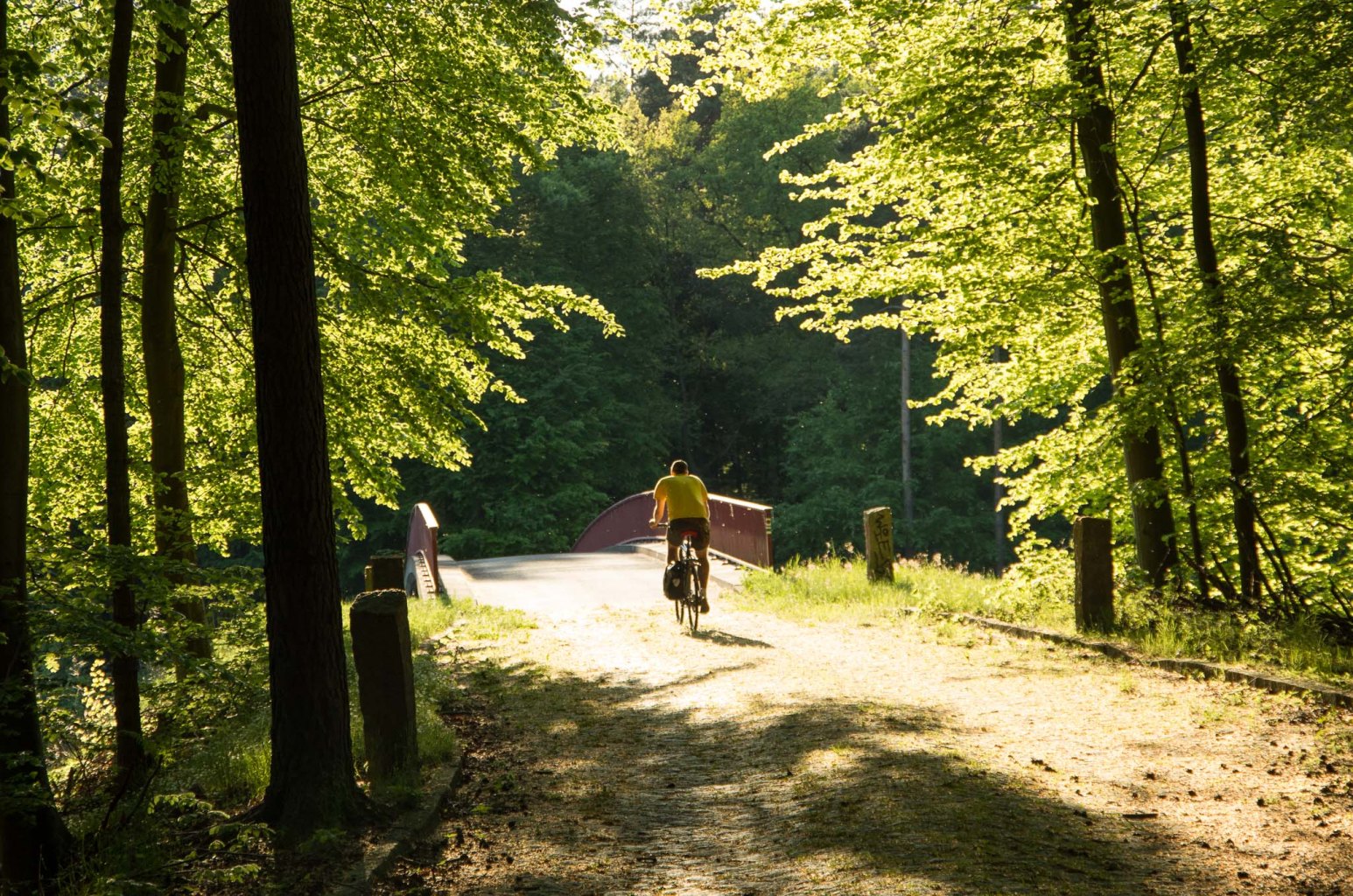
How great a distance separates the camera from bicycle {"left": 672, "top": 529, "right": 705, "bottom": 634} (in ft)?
42.5

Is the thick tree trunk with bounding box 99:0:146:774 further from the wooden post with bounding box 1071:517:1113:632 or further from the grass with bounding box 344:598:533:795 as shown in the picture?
the wooden post with bounding box 1071:517:1113:632

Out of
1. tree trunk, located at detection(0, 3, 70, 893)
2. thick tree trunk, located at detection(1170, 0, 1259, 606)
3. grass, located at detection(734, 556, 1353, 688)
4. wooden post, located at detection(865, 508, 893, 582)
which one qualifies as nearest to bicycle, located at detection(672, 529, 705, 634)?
grass, located at detection(734, 556, 1353, 688)

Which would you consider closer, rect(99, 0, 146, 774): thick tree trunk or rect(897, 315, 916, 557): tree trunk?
rect(99, 0, 146, 774): thick tree trunk

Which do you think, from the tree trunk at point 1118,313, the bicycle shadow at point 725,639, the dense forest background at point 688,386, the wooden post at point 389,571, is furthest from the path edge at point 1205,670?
the dense forest background at point 688,386

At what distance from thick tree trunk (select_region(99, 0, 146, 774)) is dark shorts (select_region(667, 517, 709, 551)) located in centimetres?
681

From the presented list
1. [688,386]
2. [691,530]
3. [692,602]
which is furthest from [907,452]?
[692,602]

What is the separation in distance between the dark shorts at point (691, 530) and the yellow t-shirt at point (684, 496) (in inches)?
1.9

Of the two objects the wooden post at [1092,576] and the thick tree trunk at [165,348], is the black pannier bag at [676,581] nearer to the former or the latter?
the wooden post at [1092,576]

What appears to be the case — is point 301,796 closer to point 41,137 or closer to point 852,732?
point 852,732

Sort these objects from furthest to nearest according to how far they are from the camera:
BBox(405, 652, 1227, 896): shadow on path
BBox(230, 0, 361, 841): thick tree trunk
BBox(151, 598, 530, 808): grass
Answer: BBox(151, 598, 530, 808): grass, BBox(230, 0, 361, 841): thick tree trunk, BBox(405, 652, 1227, 896): shadow on path

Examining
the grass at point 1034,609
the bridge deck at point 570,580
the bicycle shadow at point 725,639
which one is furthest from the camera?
the bridge deck at point 570,580

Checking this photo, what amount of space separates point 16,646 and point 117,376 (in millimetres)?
1815

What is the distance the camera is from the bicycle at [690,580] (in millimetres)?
12953

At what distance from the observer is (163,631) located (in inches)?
282
